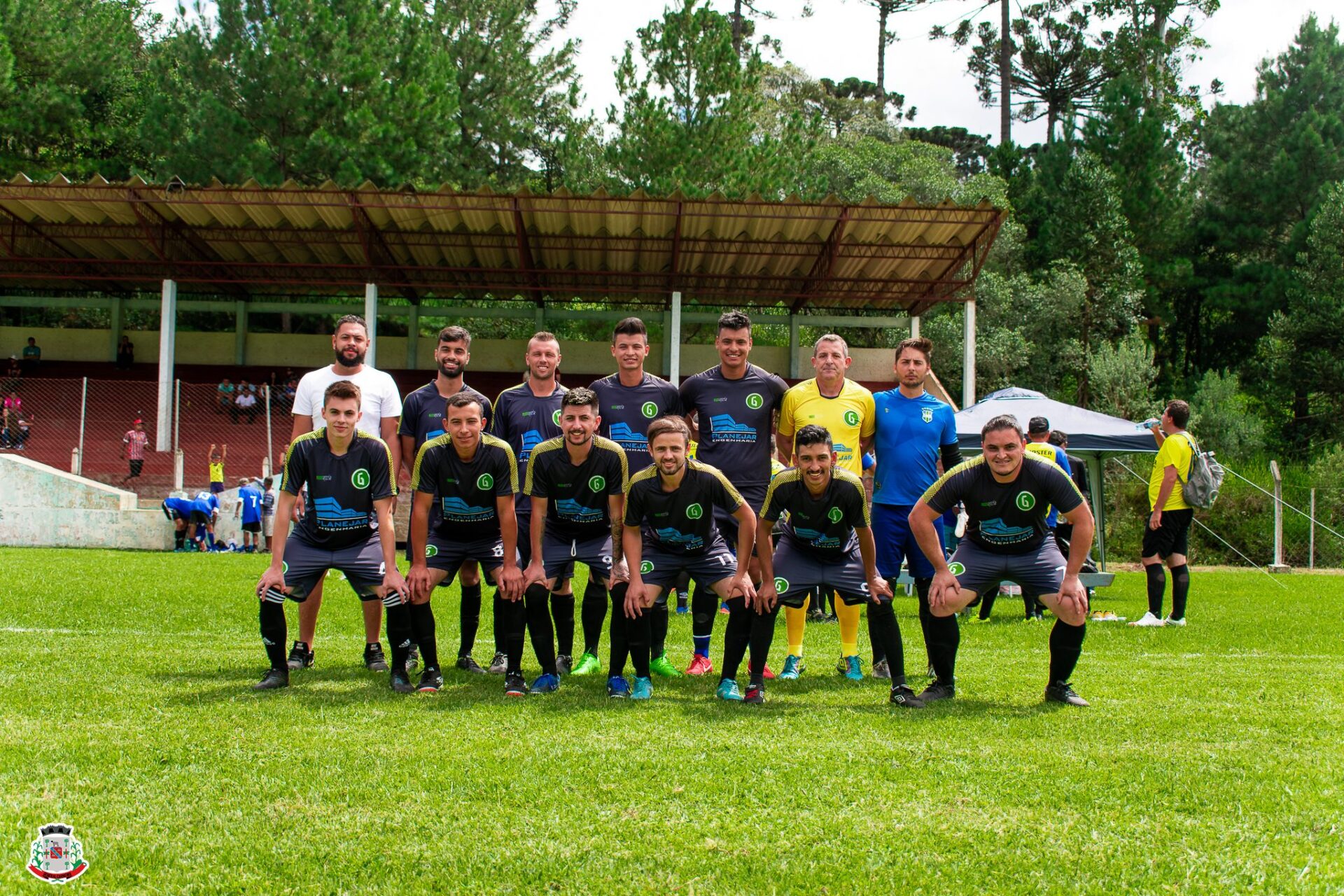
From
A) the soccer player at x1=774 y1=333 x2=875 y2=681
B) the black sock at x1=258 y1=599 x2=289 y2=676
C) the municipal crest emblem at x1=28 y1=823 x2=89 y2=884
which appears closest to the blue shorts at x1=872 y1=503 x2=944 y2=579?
the soccer player at x1=774 y1=333 x2=875 y2=681

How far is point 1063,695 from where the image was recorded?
5.40 m

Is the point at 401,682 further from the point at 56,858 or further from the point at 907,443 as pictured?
the point at 907,443

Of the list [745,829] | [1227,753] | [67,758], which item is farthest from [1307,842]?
[67,758]

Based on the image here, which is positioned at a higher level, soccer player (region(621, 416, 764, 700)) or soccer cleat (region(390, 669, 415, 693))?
soccer player (region(621, 416, 764, 700))

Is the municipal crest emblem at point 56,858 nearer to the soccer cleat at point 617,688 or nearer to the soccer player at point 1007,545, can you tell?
the soccer cleat at point 617,688

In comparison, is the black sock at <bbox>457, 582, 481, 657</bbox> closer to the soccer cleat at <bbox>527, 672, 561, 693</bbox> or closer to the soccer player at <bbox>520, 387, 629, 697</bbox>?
the soccer player at <bbox>520, 387, 629, 697</bbox>

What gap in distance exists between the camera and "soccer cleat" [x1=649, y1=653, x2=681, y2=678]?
6.21 m

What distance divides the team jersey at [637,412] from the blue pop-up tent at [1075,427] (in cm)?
765

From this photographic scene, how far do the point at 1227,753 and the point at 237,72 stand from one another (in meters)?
30.5

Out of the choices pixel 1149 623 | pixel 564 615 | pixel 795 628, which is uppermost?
pixel 564 615

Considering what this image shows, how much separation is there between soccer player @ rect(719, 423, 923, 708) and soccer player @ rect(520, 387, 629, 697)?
0.70 m

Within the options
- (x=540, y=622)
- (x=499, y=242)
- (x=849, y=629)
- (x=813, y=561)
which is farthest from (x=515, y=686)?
(x=499, y=242)

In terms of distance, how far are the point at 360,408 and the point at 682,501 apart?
1.97 meters

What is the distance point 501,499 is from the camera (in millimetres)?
5738
